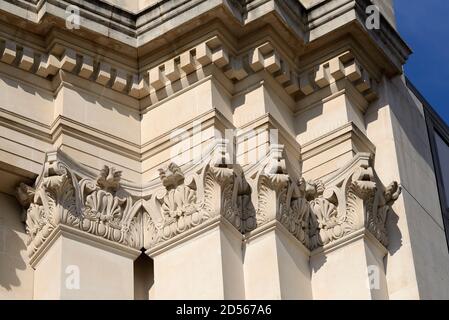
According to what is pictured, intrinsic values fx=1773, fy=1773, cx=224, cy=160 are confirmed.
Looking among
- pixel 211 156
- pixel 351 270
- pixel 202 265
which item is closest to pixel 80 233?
pixel 202 265

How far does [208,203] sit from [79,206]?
176 cm

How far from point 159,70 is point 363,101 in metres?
3.14

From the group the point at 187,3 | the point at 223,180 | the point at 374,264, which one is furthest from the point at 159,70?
the point at 374,264

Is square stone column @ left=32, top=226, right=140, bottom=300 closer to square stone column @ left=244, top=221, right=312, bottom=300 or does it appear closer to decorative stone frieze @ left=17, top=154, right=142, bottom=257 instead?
decorative stone frieze @ left=17, top=154, right=142, bottom=257

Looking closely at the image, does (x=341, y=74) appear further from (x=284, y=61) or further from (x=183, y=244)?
(x=183, y=244)

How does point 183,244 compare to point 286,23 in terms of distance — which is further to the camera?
point 286,23

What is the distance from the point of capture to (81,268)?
928 inches

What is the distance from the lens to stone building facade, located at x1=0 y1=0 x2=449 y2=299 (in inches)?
943

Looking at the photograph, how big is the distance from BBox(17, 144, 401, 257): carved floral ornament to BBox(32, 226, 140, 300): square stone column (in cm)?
14

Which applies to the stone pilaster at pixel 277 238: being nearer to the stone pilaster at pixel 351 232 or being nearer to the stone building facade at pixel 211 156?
the stone building facade at pixel 211 156

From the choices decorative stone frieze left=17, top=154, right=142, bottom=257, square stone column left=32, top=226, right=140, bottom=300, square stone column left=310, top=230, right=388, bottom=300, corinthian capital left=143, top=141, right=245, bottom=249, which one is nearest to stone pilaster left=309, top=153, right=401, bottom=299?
square stone column left=310, top=230, right=388, bottom=300

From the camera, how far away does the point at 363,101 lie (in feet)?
87.6

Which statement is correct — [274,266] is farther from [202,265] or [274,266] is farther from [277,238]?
[202,265]
